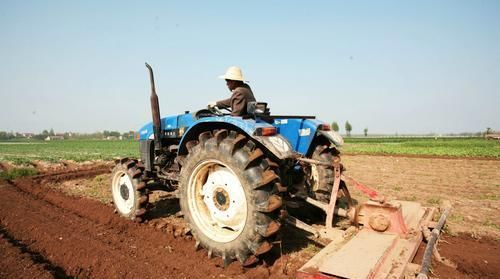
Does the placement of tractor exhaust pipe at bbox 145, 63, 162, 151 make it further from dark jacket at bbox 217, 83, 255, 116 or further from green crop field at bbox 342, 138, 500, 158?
green crop field at bbox 342, 138, 500, 158

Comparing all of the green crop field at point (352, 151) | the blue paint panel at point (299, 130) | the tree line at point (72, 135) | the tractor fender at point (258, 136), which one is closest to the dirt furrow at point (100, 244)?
the tractor fender at point (258, 136)

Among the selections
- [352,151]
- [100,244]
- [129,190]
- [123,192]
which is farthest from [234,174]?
[352,151]

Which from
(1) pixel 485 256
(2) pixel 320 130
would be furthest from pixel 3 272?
(1) pixel 485 256

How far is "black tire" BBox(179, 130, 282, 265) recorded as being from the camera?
3.06 m

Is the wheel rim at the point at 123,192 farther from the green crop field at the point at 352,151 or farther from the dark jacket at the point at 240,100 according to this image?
the green crop field at the point at 352,151

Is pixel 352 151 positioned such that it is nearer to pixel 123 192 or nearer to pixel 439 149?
pixel 439 149

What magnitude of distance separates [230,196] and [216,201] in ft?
0.72

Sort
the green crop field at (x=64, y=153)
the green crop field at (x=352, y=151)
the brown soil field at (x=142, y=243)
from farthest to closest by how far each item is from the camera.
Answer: the green crop field at (x=352, y=151) < the green crop field at (x=64, y=153) < the brown soil field at (x=142, y=243)

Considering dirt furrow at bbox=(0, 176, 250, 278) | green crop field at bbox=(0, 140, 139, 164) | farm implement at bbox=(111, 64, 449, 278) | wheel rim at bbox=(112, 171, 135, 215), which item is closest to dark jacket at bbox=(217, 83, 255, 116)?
farm implement at bbox=(111, 64, 449, 278)

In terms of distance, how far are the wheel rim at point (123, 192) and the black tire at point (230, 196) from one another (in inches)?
72.1

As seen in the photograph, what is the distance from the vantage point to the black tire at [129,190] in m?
5.05

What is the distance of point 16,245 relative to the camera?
4082 millimetres

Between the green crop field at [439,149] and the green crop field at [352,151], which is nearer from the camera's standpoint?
the green crop field at [352,151]

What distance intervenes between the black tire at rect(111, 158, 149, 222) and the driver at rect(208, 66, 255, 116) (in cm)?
178
